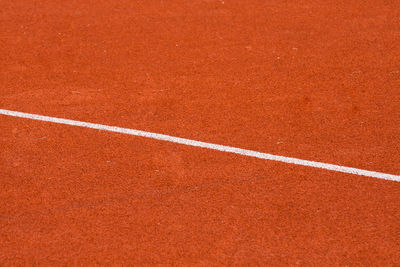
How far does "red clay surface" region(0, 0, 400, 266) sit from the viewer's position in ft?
13.4

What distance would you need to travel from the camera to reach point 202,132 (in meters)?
5.19

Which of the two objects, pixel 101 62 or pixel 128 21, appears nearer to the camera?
pixel 101 62

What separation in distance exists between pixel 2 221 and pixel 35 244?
0.42 m

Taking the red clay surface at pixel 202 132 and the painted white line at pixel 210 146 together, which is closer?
the red clay surface at pixel 202 132

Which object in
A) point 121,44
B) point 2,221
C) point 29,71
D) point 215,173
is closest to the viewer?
point 2,221

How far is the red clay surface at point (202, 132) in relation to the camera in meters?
4.09

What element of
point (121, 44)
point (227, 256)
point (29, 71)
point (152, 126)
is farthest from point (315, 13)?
point (227, 256)

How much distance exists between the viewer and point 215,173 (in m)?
4.70

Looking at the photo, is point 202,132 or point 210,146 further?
point 202,132

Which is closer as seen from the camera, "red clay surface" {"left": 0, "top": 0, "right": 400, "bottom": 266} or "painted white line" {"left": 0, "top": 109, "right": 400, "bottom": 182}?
"red clay surface" {"left": 0, "top": 0, "right": 400, "bottom": 266}

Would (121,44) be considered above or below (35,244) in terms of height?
above

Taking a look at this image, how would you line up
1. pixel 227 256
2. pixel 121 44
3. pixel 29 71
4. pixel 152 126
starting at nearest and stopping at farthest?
pixel 227 256 < pixel 152 126 < pixel 29 71 < pixel 121 44

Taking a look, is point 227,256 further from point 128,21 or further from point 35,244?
point 128,21

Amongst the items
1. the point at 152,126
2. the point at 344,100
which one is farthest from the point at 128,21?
the point at 344,100
